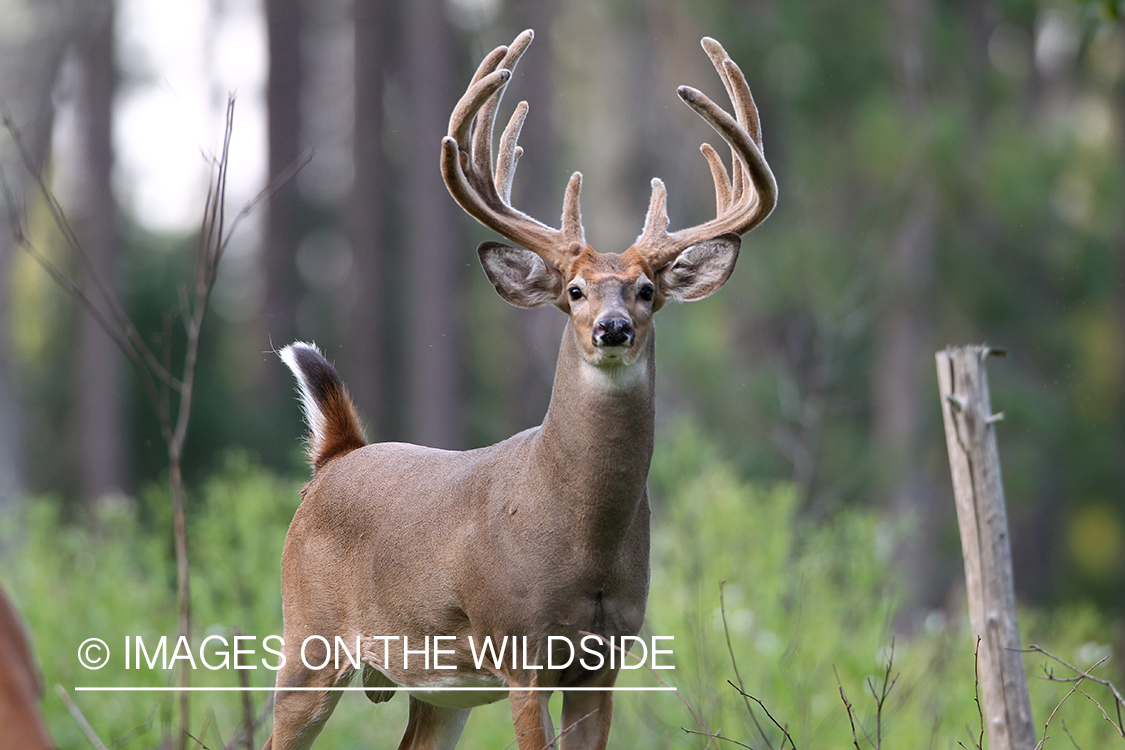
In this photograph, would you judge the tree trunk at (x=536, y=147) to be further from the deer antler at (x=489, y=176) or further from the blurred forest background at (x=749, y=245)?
the deer antler at (x=489, y=176)

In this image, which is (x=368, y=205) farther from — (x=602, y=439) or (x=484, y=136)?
(x=602, y=439)

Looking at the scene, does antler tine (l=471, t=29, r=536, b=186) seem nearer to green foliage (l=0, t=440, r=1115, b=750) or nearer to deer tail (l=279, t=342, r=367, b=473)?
deer tail (l=279, t=342, r=367, b=473)

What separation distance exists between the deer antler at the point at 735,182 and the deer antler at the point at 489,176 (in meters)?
0.22

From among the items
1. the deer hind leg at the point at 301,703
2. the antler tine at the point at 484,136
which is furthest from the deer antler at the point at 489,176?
the deer hind leg at the point at 301,703

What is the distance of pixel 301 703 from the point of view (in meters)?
3.65

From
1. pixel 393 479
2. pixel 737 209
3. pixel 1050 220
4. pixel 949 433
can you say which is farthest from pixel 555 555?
pixel 1050 220

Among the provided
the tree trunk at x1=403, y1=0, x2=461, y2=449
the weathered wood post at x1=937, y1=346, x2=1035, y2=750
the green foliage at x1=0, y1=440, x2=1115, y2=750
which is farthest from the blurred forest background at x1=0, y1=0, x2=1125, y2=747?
the weathered wood post at x1=937, y1=346, x2=1035, y2=750

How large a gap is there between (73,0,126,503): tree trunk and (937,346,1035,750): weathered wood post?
52.0 ft

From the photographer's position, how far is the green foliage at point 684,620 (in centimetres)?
639

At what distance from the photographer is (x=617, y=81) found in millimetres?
16766

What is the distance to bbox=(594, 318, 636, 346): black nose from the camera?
3158 millimetres

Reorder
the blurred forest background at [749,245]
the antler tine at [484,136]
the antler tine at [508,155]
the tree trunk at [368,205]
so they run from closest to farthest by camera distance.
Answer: the antler tine at [484,136] → the antler tine at [508,155] → the blurred forest background at [749,245] → the tree trunk at [368,205]

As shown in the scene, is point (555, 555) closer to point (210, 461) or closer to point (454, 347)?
point (454, 347)

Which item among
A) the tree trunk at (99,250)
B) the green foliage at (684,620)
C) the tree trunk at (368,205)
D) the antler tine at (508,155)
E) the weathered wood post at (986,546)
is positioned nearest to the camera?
the antler tine at (508,155)
